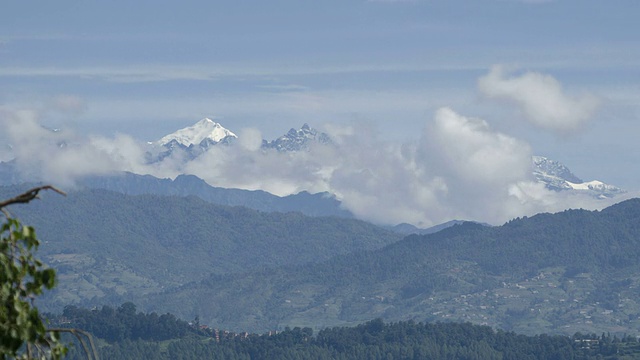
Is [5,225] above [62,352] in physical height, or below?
above

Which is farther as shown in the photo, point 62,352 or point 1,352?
point 62,352

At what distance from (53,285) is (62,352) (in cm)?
116

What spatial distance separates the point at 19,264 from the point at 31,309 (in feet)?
3.52

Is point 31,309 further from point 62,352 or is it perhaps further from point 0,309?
point 62,352

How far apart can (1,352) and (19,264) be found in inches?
63.6

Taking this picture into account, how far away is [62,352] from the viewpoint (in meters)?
18.6

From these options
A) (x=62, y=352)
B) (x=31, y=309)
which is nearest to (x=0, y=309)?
(x=31, y=309)

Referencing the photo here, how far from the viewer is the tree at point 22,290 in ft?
56.3

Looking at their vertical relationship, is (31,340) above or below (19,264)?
below

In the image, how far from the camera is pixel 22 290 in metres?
17.8

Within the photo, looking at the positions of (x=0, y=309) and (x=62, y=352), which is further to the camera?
(x=62, y=352)

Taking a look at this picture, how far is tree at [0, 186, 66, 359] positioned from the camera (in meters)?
17.2

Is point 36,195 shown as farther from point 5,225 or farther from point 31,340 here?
point 31,340

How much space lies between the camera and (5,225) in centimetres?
1786
